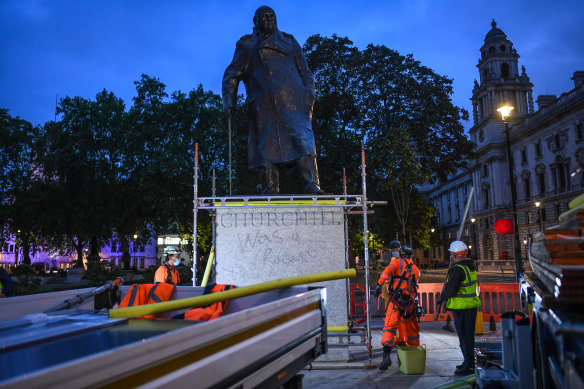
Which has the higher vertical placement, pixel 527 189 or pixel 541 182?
pixel 541 182

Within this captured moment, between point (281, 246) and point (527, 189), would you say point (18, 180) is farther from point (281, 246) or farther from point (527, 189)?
point (527, 189)

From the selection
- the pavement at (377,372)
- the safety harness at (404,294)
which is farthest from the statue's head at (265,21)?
the pavement at (377,372)

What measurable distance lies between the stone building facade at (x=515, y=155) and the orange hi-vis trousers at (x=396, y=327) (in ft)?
133

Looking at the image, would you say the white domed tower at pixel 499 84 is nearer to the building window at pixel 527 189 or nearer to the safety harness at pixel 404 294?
the building window at pixel 527 189

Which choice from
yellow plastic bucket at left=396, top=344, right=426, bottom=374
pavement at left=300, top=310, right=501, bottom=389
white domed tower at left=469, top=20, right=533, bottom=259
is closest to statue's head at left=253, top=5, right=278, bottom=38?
pavement at left=300, top=310, right=501, bottom=389

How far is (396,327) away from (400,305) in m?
0.40

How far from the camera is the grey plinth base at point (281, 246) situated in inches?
310

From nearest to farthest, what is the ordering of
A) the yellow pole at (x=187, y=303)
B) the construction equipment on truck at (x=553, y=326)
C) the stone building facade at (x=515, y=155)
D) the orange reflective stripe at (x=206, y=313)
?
the construction equipment on truck at (x=553, y=326)
the yellow pole at (x=187, y=303)
the orange reflective stripe at (x=206, y=313)
the stone building facade at (x=515, y=155)

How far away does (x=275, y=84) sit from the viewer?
30.7 ft

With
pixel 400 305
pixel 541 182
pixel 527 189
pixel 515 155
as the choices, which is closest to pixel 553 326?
pixel 400 305

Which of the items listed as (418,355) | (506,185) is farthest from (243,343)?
(506,185)

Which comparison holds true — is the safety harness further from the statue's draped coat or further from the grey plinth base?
the statue's draped coat

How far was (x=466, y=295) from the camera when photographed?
6.65 metres

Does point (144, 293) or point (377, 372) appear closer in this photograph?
point (144, 293)
